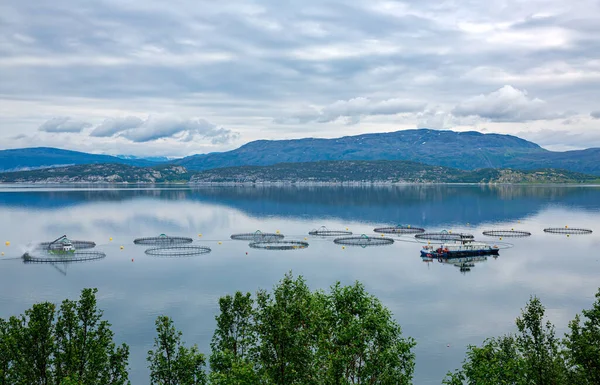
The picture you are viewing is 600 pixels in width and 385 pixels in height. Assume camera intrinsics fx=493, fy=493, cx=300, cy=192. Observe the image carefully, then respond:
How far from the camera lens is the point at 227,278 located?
429 feet

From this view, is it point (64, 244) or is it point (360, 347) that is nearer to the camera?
point (360, 347)

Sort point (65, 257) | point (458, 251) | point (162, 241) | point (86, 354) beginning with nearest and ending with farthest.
→ point (86, 354)
point (65, 257)
point (458, 251)
point (162, 241)

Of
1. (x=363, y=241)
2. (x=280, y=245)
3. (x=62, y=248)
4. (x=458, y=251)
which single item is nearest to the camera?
(x=458, y=251)

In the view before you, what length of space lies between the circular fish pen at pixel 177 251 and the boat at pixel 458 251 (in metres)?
77.2

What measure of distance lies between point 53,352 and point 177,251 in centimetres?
12286

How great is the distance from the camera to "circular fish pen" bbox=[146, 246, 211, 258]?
16601 cm

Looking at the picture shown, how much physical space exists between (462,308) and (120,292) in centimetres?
7749

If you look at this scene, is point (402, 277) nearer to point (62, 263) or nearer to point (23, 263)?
point (62, 263)

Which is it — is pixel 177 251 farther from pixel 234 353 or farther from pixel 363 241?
pixel 234 353

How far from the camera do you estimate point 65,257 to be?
159 metres

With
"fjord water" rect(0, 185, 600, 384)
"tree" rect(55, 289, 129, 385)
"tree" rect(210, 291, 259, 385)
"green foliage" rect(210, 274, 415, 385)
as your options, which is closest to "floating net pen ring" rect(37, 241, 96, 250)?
"fjord water" rect(0, 185, 600, 384)

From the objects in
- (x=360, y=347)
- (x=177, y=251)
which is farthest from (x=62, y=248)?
(x=360, y=347)

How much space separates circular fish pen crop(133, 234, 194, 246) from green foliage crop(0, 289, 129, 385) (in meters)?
134

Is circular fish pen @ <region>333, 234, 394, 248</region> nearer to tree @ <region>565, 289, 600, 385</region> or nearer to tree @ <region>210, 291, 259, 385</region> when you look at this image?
tree @ <region>210, 291, 259, 385</region>
